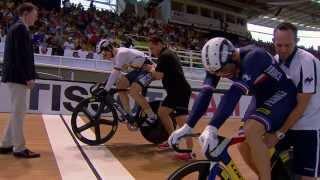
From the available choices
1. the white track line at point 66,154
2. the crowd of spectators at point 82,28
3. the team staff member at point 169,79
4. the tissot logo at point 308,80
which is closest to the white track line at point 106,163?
the white track line at point 66,154

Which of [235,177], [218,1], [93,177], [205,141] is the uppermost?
[218,1]

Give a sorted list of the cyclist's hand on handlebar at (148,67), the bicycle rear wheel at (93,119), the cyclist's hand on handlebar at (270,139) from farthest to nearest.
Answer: the cyclist's hand on handlebar at (148,67) → the bicycle rear wheel at (93,119) → the cyclist's hand on handlebar at (270,139)

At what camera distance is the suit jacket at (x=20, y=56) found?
19.5 ft

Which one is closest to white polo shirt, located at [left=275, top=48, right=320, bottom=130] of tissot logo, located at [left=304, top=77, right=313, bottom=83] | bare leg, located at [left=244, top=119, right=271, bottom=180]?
tissot logo, located at [left=304, top=77, right=313, bottom=83]

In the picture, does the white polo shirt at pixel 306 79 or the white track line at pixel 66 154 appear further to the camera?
the white track line at pixel 66 154

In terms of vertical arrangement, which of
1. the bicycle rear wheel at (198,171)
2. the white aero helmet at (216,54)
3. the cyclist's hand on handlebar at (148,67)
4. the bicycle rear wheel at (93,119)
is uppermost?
the white aero helmet at (216,54)

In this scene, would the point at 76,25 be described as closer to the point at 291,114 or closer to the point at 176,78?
the point at 176,78

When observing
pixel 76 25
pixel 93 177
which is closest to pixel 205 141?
pixel 93 177

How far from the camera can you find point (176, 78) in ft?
23.1

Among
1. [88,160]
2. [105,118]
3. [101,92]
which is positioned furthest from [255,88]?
[105,118]

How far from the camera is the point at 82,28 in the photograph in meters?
22.6

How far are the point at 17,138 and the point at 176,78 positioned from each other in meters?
2.36

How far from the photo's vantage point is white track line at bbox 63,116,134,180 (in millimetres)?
5445

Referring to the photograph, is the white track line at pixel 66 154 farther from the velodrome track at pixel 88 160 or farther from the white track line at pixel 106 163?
the white track line at pixel 106 163
